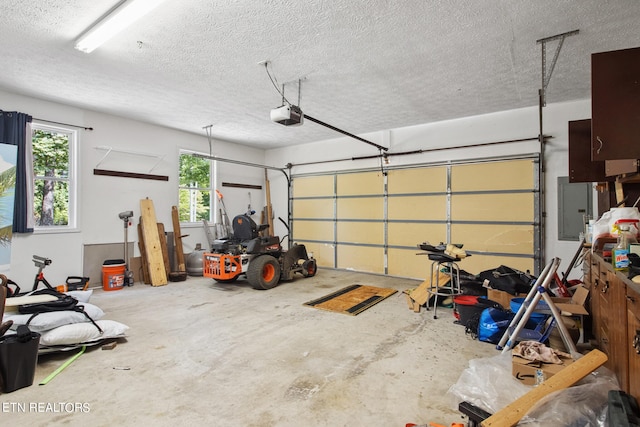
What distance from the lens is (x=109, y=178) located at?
5590mm

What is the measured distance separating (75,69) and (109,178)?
225 centimetres

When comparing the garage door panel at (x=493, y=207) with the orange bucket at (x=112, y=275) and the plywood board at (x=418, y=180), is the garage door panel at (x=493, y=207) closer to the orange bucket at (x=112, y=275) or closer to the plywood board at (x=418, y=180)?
the plywood board at (x=418, y=180)

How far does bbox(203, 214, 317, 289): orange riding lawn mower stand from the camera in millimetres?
5273

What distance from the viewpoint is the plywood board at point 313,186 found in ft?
24.4

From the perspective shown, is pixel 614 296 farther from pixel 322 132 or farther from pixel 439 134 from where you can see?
pixel 322 132

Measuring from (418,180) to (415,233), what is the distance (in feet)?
3.43

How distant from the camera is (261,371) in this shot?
254 cm

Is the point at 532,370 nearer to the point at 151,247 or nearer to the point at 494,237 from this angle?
the point at 494,237

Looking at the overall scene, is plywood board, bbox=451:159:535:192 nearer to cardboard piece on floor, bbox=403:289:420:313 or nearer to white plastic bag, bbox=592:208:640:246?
cardboard piece on floor, bbox=403:289:420:313

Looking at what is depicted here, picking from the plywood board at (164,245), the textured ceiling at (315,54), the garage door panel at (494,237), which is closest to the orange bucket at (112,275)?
the plywood board at (164,245)

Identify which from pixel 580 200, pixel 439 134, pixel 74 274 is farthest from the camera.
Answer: pixel 439 134

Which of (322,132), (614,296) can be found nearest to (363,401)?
(614,296)

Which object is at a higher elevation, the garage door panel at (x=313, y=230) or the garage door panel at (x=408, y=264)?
the garage door panel at (x=313, y=230)

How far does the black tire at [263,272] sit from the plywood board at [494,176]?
3559 mm
